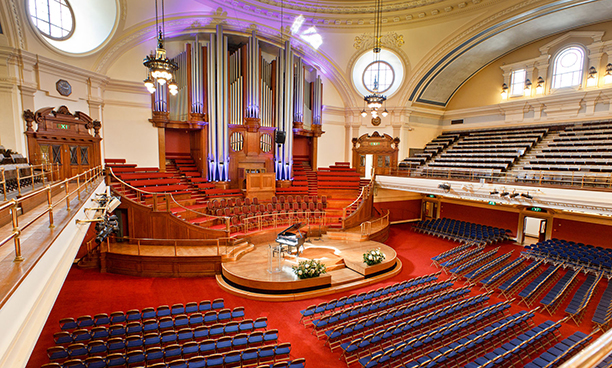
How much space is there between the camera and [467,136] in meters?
18.8

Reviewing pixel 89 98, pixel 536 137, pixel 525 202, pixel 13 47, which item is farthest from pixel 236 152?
pixel 536 137

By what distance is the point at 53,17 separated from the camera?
10.4 m

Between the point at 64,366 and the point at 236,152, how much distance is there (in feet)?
37.1

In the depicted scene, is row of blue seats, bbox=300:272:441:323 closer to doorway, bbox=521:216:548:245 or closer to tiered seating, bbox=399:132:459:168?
doorway, bbox=521:216:548:245

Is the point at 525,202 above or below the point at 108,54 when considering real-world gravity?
below

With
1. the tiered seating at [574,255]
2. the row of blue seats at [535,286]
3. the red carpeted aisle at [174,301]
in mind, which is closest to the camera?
the red carpeted aisle at [174,301]

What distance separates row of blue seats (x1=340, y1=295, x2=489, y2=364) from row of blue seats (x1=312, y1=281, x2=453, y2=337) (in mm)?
801

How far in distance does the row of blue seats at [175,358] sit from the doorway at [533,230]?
15.6 meters

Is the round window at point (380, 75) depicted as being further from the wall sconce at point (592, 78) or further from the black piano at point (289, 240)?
the black piano at point (289, 240)

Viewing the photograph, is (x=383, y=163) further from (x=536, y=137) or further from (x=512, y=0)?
(x=512, y=0)

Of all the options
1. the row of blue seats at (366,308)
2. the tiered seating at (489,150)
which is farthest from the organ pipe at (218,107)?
the tiered seating at (489,150)

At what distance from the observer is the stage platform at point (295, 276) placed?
877 centimetres

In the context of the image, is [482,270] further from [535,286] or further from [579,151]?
[579,151]

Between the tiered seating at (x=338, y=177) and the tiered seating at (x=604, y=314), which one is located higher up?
the tiered seating at (x=338, y=177)
